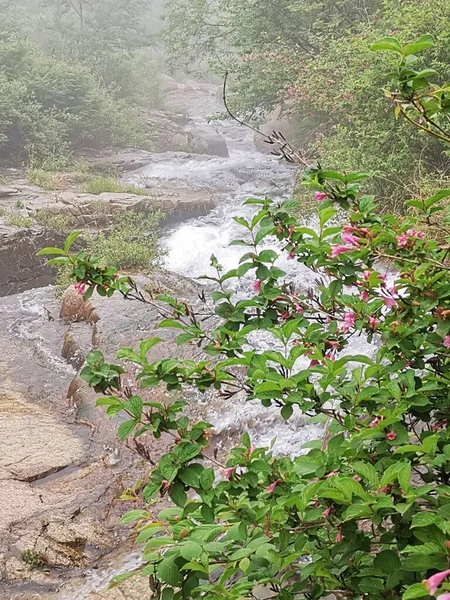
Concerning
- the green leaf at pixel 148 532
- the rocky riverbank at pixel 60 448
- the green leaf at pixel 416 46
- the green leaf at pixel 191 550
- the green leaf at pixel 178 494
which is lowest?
the rocky riverbank at pixel 60 448

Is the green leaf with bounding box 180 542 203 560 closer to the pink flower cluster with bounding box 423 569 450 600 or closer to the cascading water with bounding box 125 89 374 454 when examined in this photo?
the pink flower cluster with bounding box 423 569 450 600

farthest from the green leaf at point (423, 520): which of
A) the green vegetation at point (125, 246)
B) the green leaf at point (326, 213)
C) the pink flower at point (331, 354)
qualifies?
the green vegetation at point (125, 246)

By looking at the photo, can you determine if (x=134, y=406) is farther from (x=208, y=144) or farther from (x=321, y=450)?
(x=208, y=144)

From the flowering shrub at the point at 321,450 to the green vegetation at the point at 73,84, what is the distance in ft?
39.0

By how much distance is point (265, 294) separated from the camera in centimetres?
184

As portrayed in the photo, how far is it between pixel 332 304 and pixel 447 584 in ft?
3.58

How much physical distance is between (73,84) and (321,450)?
18559mm

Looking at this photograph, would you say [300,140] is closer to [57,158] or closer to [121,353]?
[57,158]

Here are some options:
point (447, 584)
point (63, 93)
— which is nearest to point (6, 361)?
point (447, 584)

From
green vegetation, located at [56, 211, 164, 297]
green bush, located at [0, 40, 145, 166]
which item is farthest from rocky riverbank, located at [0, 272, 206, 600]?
green bush, located at [0, 40, 145, 166]

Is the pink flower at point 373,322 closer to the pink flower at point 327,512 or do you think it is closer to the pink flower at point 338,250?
the pink flower at point 338,250

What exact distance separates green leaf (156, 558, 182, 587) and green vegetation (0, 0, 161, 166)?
12364mm

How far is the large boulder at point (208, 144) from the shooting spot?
19750mm

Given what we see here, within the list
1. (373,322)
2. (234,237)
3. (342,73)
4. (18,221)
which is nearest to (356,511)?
(373,322)
